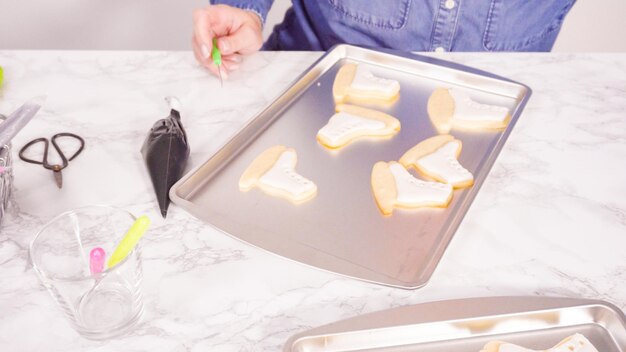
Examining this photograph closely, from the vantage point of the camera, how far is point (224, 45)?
1155 millimetres

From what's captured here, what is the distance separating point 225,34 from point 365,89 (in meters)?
0.31

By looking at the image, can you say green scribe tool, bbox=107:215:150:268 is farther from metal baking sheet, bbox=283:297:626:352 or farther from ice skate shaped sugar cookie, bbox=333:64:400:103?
ice skate shaped sugar cookie, bbox=333:64:400:103

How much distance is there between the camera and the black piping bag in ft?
2.87

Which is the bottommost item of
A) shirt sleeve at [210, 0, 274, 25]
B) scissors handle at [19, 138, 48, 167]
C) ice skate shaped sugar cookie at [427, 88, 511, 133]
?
scissors handle at [19, 138, 48, 167]

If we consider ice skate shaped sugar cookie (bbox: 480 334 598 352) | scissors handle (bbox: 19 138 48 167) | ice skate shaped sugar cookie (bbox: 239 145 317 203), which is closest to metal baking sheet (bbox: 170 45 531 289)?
ice skate shaped sugar cookie (bbox: 239 145 317 203)

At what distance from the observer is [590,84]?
3.84ft

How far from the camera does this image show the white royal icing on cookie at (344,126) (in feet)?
3.23

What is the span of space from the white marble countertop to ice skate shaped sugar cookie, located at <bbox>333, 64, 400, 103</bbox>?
0.11 m

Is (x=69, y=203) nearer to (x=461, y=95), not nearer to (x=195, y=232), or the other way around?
A: (x=195, y=232)

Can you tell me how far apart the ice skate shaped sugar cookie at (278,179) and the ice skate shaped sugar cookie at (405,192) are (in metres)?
0.10

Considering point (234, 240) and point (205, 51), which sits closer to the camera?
point (234, 240)

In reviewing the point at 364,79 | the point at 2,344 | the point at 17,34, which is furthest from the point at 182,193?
the point at 17,34

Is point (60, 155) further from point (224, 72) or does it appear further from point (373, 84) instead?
point (373, 84)

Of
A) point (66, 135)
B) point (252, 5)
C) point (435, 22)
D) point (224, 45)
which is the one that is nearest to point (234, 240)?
Result: point (66, 135)
